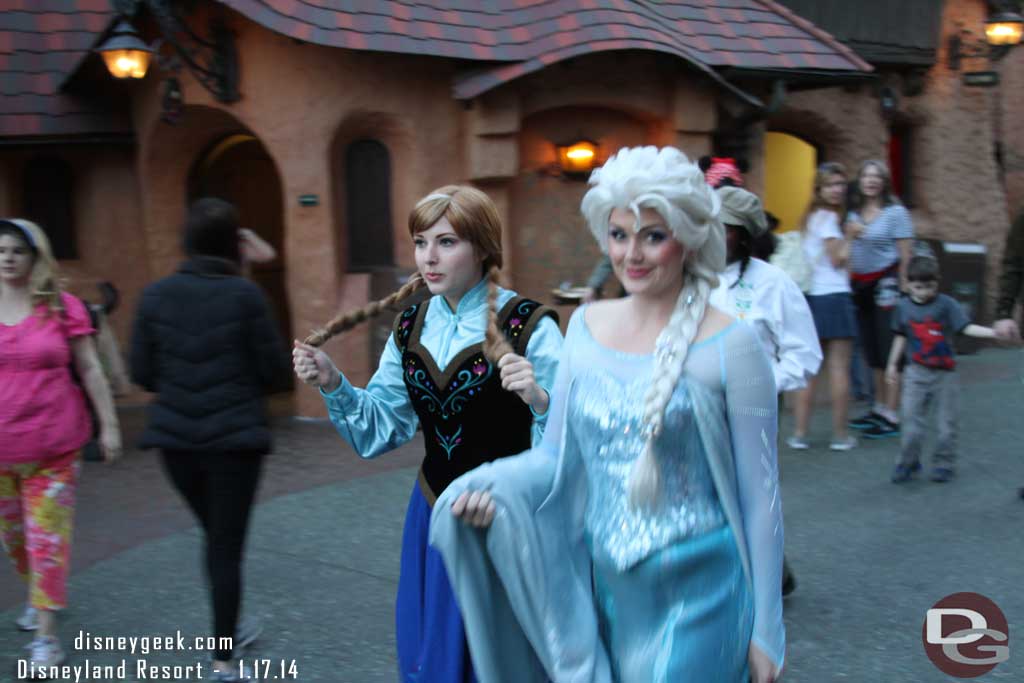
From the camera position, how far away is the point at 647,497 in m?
2.28

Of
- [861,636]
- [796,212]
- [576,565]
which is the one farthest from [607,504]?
[796,212]

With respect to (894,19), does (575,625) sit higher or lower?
lower

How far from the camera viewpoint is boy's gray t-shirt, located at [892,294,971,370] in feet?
21.2

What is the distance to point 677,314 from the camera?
7.67ft

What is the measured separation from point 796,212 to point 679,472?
12.2 meters

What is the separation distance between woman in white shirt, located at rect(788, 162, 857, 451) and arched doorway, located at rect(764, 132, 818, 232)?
246 inches

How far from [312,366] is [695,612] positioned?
140 centimetres

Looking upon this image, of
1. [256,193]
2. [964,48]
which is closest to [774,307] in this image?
[256,193]

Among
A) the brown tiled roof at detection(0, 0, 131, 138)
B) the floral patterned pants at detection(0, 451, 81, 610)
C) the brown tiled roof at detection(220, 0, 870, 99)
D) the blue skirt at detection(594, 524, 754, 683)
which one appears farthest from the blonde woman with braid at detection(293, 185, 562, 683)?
the brown tiled roof at detection(0, 0, 131, 138)

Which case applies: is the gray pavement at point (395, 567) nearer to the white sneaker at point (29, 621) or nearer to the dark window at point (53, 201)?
the white sneaker at point (29, 621)

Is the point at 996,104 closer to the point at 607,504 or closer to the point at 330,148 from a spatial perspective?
the point at 330,148

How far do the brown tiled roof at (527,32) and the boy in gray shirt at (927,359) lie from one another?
3.33 meters

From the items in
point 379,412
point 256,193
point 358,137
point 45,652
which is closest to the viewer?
point 379,412

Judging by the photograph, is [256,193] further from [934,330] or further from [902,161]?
[934,330]
